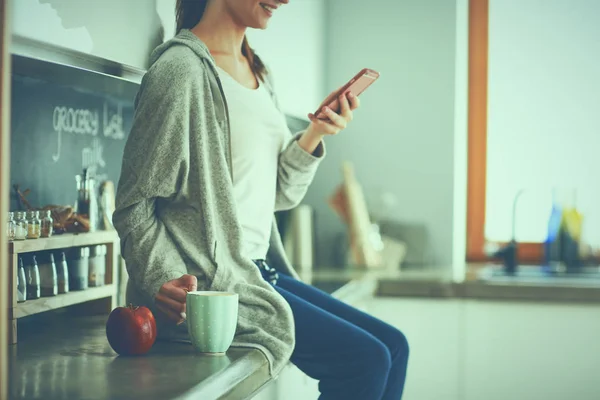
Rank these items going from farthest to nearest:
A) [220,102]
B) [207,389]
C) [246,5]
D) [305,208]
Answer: [305,208], [246,5], [220,102], [207,389]

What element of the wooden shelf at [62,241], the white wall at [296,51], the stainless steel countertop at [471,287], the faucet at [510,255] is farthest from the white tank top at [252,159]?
the faucet at [510,255]

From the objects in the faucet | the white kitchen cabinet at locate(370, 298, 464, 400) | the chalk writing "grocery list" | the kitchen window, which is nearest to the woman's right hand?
the chalk writing "grocery list"

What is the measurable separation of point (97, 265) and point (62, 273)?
0.13 metres

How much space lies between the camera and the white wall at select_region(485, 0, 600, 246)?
2.96 metres

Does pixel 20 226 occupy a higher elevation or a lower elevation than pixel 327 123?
lower

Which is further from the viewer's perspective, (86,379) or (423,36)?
(423,36)

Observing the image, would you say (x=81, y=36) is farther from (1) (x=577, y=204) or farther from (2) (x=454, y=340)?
(1) (x=577, y=204)

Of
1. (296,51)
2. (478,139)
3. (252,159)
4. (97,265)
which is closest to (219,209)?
(252,159)

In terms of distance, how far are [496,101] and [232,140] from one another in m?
2.00

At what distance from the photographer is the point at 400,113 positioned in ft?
9.83

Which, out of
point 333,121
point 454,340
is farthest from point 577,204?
point 333,121

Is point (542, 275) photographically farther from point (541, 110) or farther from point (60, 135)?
point (60, 135)

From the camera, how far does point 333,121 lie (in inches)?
54.6

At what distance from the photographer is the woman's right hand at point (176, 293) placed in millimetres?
1129
